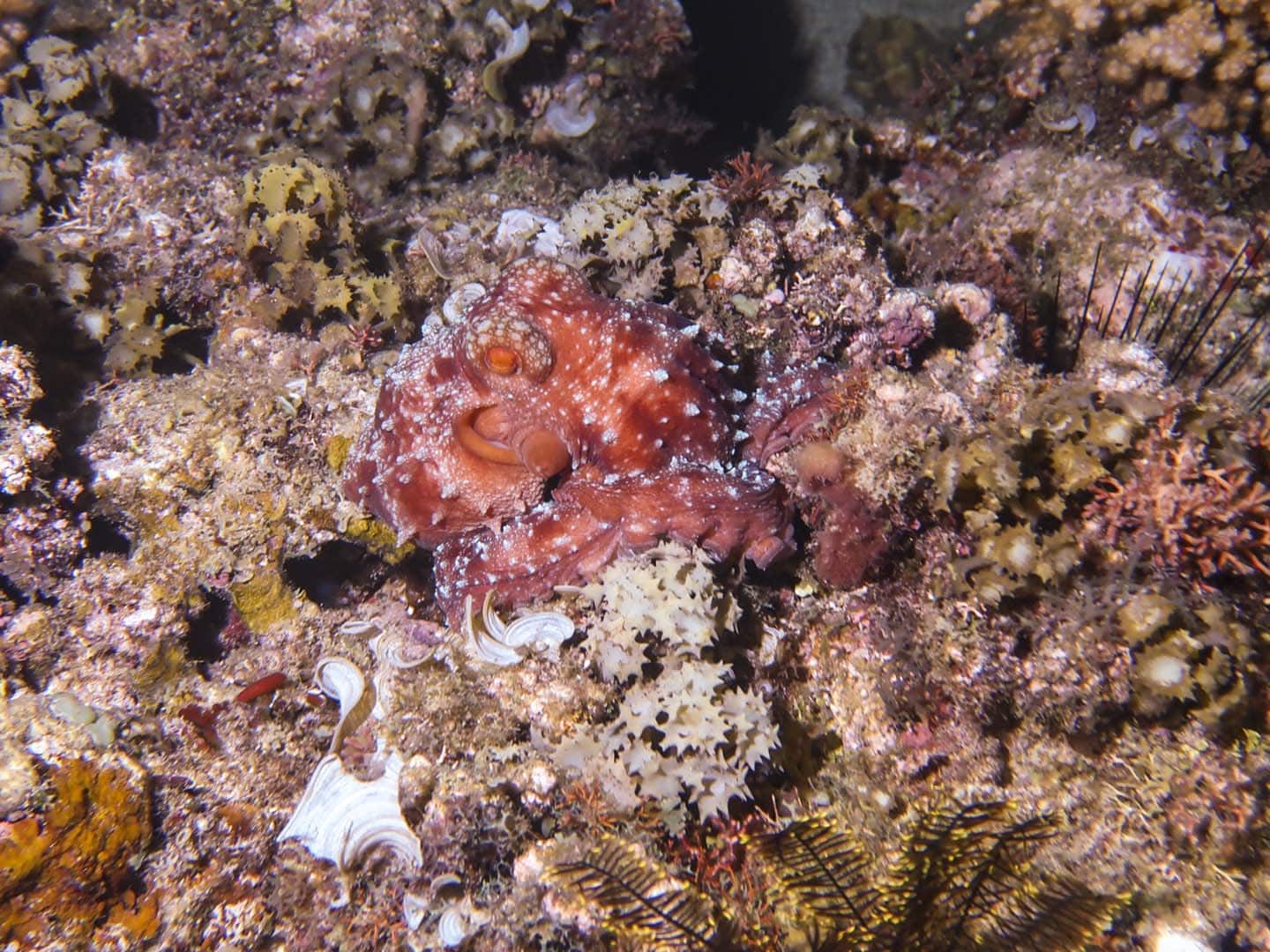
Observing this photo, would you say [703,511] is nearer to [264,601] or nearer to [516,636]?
[516,636]

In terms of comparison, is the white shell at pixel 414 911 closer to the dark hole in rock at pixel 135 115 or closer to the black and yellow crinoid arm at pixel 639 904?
the black and yellow crinoid arm at pixel 639 904

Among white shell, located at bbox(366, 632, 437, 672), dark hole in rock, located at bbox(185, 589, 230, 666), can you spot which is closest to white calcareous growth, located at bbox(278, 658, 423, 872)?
white shell, located at bbox(366, 632, 437, 672)

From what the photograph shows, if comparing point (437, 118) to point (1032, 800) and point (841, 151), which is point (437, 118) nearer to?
point (841, 151)

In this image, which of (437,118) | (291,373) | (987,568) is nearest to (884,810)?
(987,568)

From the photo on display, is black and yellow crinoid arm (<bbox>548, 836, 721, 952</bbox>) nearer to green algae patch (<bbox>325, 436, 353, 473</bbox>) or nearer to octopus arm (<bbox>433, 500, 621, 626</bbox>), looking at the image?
octopus arm (<bbox>433, 500, 621, 626</bbox>)

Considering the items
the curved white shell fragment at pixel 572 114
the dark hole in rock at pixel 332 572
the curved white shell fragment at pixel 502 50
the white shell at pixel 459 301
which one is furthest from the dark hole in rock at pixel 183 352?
the curved white shell fragment at pixel 572 114

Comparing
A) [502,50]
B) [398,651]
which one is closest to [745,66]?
[502,50]
